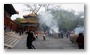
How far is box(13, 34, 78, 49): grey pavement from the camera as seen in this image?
3.47 m

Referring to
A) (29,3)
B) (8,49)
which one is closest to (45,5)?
(29,3)

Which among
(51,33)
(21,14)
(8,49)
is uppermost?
(21,14)

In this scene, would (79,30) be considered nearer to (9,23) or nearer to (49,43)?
(49,43)

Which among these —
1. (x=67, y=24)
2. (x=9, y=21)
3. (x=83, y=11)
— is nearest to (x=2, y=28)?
(x=9, y=21)

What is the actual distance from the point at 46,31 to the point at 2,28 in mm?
674

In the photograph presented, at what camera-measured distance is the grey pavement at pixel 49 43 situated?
3.47m

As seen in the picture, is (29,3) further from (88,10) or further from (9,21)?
(88,10)

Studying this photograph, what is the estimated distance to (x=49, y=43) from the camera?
3490 mm

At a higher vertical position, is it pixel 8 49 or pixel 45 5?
pixel 45 5

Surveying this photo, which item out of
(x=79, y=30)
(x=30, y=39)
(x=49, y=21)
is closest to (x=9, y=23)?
(x=30, y=39)

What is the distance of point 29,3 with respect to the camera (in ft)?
11.4

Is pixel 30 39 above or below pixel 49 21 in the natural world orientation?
below

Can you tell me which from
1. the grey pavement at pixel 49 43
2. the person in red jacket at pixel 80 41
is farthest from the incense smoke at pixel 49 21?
the person in red jacket at pixel 80 41

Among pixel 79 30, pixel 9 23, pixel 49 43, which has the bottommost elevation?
pixel 49 43
